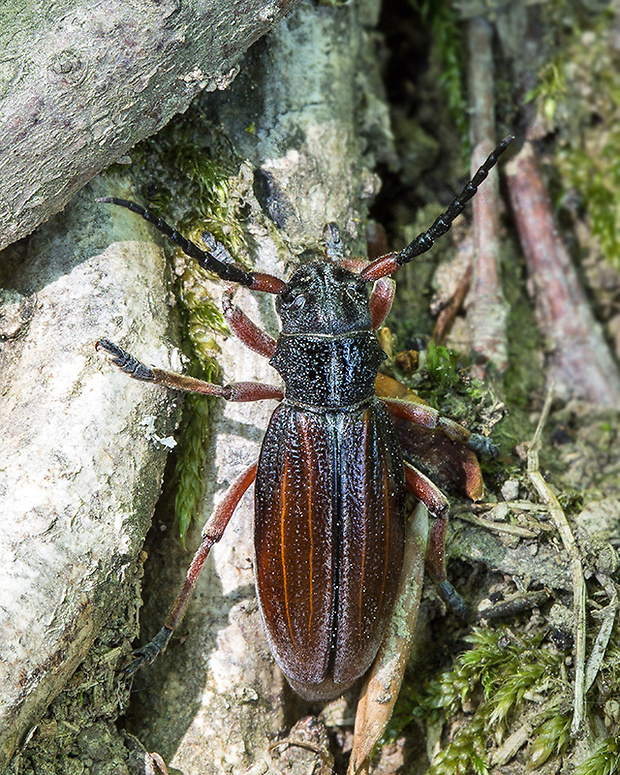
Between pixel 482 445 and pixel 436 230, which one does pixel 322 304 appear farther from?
pixel 482 445

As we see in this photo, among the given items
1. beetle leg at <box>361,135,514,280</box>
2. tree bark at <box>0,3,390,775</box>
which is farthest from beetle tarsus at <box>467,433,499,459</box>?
tree bark at <box>0,3,390,775</box>

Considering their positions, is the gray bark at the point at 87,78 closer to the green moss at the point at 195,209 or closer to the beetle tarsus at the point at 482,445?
the green moss at the point at 195,209

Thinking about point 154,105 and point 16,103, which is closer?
point 16,103

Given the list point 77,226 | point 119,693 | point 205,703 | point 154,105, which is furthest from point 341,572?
point 154,105

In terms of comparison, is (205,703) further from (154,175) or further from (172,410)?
(154,175)

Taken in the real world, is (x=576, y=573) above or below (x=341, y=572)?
below

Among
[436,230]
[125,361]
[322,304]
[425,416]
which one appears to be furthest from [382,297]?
[125,361]

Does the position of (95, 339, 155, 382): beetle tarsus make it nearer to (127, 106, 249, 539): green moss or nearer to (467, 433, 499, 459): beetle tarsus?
(127, 106, 249, 539): green moss

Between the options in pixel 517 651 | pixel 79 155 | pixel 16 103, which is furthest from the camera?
pixel 517 651

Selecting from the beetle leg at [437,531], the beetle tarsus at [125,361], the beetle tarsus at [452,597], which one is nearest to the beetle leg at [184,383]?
the beetle tarsus at [125,361]
